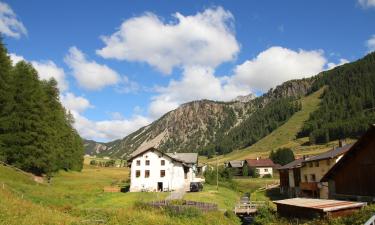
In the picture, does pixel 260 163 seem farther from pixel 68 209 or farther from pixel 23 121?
pixel 68 209

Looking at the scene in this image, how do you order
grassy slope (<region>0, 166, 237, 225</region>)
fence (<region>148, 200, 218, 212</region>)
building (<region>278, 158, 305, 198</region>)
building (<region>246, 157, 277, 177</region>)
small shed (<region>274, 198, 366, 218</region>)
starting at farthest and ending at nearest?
building (<region>246, 157, 277, 177</region>), building (<region>278, 158, 305, 198</region>), fence (<region>148, 200, 218, 212</region>), grassy slope (<region>0, 166, 237, 225</region>), small shed (<region>274, 198, 366, 218</region>)

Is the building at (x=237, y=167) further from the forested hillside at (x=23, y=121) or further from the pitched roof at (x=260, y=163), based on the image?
the forested hillside at (x=23, y=121)

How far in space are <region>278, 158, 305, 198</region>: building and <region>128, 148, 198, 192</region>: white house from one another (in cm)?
2131

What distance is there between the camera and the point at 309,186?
61062 millimetres

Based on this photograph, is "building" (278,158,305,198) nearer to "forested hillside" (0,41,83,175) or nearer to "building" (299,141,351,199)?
"building" (299,141,351,199)

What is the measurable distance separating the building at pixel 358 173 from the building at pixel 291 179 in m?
35.4

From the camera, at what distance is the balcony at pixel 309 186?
193 ft

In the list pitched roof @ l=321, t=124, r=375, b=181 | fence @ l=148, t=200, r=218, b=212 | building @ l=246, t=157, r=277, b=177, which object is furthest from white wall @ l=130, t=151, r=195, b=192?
building @ l=246, t=157, r=277, b=177

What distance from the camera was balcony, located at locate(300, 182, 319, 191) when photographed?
58906mm

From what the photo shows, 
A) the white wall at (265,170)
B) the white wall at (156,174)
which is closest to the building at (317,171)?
the white wall at (156,174)

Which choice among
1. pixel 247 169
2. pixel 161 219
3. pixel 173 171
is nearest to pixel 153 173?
pixel 173 171

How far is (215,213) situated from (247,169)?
8872 cm

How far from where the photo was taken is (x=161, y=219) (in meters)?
37.1

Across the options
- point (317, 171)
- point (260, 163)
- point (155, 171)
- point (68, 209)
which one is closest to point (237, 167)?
point (260, 163)
